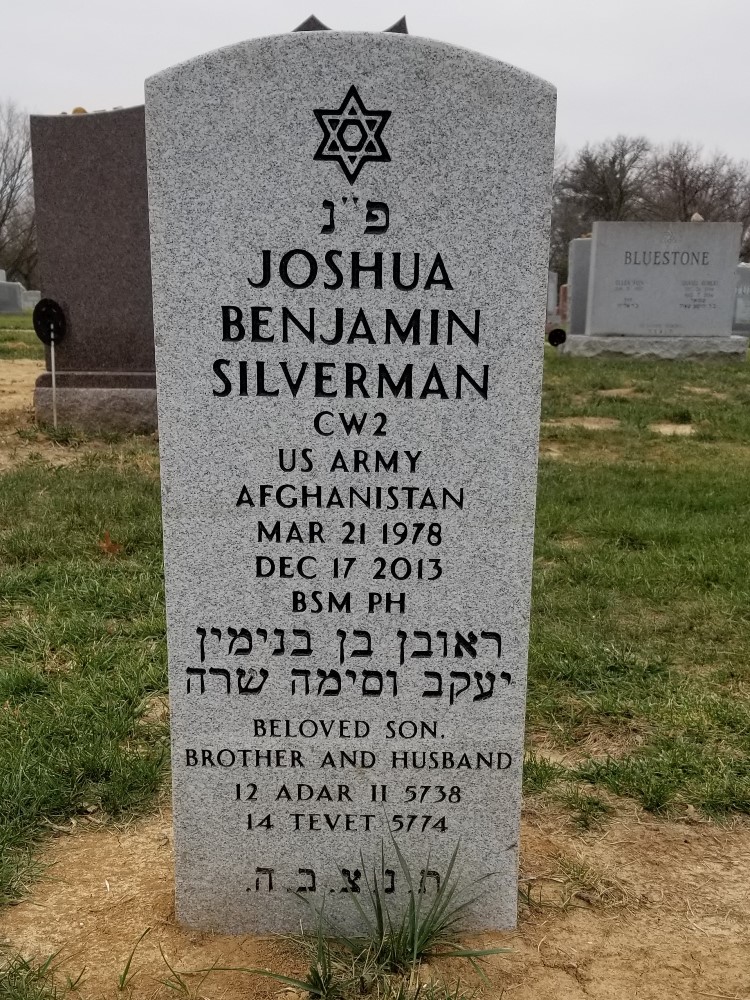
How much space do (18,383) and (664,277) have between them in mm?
10875

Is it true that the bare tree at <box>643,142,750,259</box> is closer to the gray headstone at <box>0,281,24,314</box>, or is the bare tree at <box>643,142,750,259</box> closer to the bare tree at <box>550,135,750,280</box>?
the bare tree at <box>550,135,750,280</box>

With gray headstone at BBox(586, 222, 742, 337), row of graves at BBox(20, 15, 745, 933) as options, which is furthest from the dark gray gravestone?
gray headstone at BBox(586, 222, 742, 337)

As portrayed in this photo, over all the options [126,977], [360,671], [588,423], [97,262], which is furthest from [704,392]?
[126,977]

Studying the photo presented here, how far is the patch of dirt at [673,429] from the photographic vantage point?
28.8ft

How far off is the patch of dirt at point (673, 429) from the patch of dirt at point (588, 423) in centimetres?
37

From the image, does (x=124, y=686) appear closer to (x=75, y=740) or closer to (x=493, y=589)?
(x=75, y=740)

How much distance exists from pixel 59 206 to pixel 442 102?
630 centimetres

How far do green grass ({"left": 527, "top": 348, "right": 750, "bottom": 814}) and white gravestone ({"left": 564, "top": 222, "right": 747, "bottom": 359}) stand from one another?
857 cm

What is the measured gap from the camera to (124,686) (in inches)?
134

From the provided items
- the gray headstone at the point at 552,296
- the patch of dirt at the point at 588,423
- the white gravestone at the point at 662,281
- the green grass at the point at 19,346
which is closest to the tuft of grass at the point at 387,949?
the patch of dirt at the point at 588,423

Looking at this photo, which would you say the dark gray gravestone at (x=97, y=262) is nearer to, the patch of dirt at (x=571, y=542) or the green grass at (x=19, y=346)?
the patch of dirt at (x=571, y=542)

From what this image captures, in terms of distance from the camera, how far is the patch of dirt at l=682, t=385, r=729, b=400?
11220 mm

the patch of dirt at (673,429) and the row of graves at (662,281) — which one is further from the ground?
the row of graves at (662,281)

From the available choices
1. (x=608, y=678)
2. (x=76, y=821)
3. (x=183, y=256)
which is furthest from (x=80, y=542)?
(x=183, y=256)
